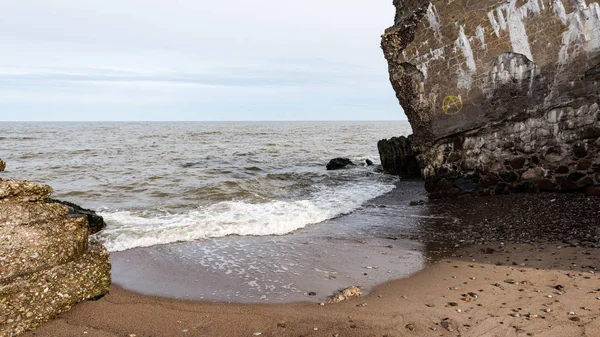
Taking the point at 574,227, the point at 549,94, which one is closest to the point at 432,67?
the point at 549,94

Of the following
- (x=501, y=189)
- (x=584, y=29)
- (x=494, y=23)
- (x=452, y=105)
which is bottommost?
(x=501, y=189)

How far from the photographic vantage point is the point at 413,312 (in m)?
4.56

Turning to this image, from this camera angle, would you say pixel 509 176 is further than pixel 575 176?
Yes

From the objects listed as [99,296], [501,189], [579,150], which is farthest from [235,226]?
[579,150]

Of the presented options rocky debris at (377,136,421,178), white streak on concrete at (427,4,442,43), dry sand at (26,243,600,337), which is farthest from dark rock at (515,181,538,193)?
rocky debris at (377,136,421,178)

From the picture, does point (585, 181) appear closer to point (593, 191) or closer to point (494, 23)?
point (593, 191)

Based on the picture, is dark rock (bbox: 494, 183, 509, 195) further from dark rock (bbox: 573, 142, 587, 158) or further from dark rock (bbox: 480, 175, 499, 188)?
dark rock (bbox: 573, 142, 587, 158)

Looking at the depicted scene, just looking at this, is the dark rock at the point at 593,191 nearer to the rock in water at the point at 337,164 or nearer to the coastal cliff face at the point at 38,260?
the coastal cliff face at the point at 38,260

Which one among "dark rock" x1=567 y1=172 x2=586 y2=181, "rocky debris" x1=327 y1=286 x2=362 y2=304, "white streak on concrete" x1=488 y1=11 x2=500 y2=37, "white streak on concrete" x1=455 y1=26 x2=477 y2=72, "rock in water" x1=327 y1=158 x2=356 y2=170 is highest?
"white streak on concrete" x1=488 y1=11 x2=500 y2=37

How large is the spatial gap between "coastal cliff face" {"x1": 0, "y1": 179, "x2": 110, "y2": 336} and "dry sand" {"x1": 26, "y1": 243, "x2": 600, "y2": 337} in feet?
0.65

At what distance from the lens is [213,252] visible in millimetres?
7141

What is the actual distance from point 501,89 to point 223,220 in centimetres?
650

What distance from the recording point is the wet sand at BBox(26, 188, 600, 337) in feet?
13.7

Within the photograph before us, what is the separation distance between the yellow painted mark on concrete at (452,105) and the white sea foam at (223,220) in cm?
330
